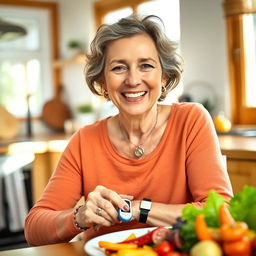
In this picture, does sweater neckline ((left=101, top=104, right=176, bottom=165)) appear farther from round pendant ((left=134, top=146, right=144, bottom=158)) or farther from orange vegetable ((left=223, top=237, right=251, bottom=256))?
orange vegetable ((left=223, top=237, right=251, bottom=256))

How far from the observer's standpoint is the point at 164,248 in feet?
2.93

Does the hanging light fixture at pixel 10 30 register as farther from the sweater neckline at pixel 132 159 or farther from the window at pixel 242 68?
the sweater neckline at pixel 132 159

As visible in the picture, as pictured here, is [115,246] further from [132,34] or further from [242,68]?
[242,68]

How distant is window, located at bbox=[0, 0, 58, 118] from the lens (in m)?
5.14

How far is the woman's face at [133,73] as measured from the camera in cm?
167

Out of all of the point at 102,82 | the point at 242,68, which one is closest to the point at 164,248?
the point at 102,82

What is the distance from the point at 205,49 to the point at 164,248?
116 inches

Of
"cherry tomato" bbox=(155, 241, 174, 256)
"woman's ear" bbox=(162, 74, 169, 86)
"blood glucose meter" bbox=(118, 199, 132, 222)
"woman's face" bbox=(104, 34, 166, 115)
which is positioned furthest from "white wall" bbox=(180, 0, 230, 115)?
"cherry tomato" bbox=(155, 241, 174, 256)

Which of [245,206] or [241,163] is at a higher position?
[245,206]

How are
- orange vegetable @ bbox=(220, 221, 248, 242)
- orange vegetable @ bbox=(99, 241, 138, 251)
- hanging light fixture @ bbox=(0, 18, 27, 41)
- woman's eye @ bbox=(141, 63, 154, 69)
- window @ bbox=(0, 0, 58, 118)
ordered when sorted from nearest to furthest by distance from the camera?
orange vegetable @ bbox=(220, 221, 248, 242), orange vegetable @ bbox=(99, 241, 138, 251), woman's eye @ bbox=(141, 63, 154, 69), hanging light fixture @ bbox=(0, 18, 27, 41), window @ bbox=(0, 0, 58, 118)

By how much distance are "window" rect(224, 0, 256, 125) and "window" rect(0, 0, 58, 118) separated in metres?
2.22

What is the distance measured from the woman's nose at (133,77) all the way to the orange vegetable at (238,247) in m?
0.93

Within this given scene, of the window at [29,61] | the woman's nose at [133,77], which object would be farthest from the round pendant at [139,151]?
the window at [29,61]

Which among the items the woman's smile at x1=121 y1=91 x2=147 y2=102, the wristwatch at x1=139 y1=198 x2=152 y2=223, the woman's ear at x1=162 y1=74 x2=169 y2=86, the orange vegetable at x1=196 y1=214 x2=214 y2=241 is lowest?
the wristwatch at x1=139 y1=198 x2=152 y2=223
